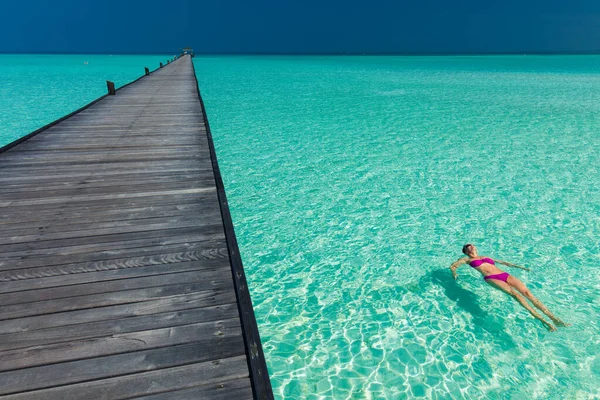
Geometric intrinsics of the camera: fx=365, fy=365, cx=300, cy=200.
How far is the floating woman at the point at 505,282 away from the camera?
15.6 feet

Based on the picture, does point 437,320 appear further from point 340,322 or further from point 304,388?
point 304,388

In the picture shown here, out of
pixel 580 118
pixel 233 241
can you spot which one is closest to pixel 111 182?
pixel 233 241

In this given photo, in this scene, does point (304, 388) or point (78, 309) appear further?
point (304, 388)

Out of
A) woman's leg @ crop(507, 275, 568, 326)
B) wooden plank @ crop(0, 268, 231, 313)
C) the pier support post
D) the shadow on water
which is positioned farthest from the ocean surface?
the pier support post

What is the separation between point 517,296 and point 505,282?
244 millimetres

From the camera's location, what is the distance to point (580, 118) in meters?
17.2

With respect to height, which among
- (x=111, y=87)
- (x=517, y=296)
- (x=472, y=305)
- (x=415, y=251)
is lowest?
(x=415, y=251)

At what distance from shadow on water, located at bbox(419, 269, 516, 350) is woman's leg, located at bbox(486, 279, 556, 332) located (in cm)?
29

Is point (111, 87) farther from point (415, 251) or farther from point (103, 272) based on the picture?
point (415, 251)

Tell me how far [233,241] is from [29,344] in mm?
1925

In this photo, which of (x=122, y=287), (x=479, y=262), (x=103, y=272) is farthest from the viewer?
(x=479, y=262)

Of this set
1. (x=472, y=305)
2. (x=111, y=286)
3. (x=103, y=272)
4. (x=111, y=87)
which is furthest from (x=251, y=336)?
(x=111, y=87)

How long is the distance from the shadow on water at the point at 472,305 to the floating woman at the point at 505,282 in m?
0.19

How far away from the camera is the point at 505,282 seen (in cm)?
515
